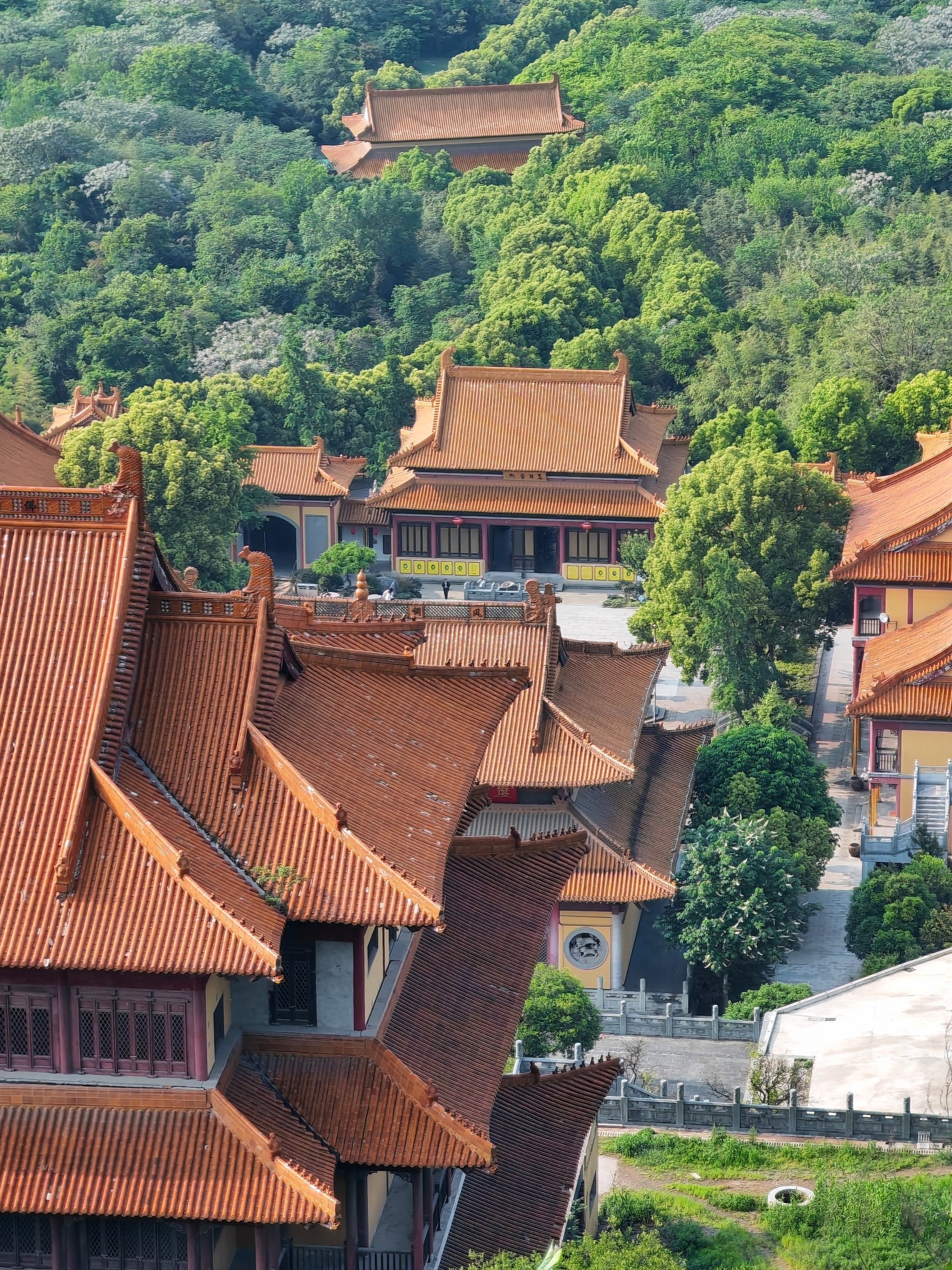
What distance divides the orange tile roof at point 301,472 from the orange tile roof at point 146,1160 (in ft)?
194

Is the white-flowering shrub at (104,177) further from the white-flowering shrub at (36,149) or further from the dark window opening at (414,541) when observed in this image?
the dark window opening at (414,541)

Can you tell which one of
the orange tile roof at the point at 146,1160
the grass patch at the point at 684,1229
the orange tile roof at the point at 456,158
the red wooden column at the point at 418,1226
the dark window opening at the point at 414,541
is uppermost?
the orange tile roof at the point at 146,1160

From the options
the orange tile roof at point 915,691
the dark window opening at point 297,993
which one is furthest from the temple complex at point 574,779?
the dark window opening at point 297,993

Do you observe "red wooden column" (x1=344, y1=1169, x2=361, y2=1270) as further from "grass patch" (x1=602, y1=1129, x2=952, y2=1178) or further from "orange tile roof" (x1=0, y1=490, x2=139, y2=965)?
"grass patch" (x1=602, y1=1129, x2=952, y2=1178)

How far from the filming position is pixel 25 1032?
30.9 metres

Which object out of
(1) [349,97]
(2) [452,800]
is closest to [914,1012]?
(2) [452,800]

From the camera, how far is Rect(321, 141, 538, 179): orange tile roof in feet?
429

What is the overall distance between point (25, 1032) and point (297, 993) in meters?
3.48

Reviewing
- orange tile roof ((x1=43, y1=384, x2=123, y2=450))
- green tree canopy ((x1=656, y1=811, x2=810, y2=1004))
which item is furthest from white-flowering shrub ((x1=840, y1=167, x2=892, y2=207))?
green tree canopy ((x1=656, y1=811, x2=810, y2=1004))

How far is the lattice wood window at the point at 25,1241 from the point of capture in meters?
31.3

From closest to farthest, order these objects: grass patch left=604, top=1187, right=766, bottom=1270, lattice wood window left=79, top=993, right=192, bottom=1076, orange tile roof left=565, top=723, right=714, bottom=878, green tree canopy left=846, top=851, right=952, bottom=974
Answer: lattice wood window left=79, top=993, right=192, bottom=1076, grass patch left=604, top=1187, right=766, bottom=1270, green tree canopy left=846, top=851, right=952, bottom=974, orange tile roof left=565, top=723, right=714, bottom=878

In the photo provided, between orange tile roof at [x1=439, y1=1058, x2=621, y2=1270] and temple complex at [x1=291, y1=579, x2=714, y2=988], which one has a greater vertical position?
orange tile roof at [x1=439, y1=1058, x2=621, y2=1270]

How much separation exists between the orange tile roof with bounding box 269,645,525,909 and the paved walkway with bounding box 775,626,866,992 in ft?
68.3

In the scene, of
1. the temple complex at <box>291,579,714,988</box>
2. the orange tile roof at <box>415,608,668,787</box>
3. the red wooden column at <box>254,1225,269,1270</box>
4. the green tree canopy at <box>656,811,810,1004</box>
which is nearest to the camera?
the red wooden column at <box>254,1225,269,1270</box>
